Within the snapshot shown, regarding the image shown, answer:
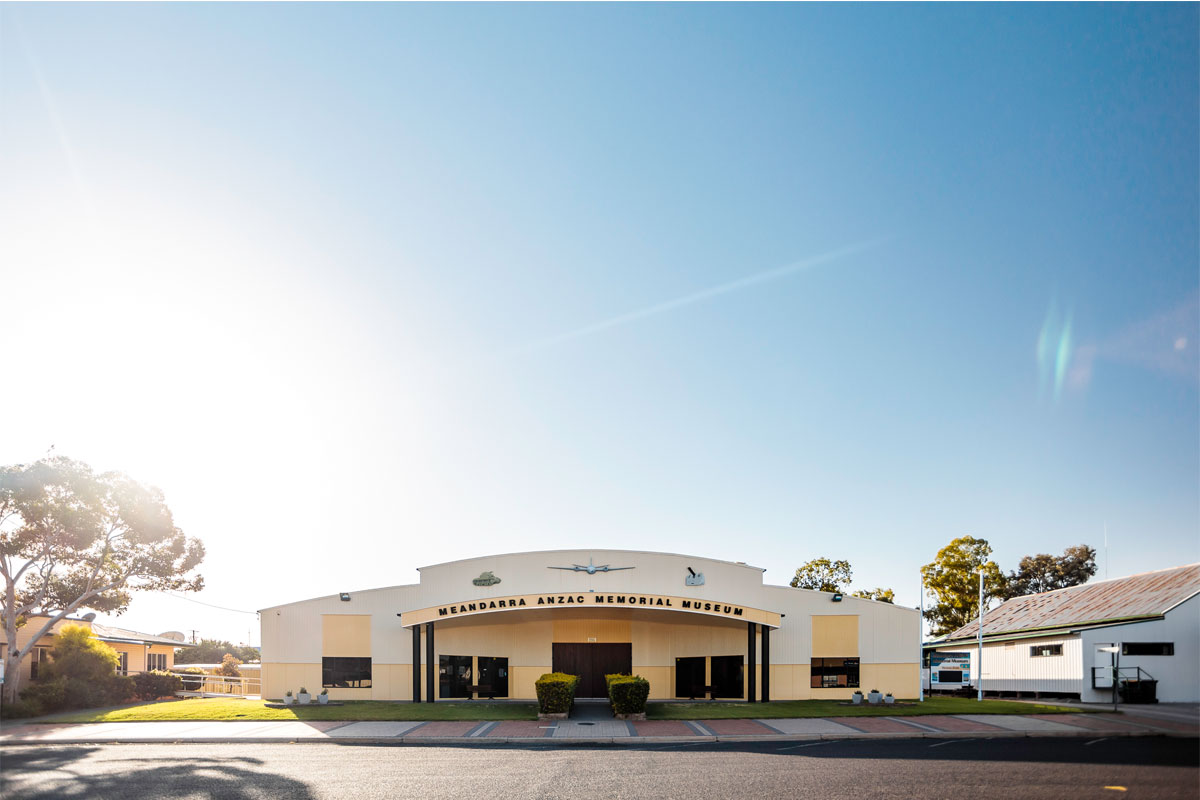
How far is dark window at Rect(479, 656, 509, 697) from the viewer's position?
116ft

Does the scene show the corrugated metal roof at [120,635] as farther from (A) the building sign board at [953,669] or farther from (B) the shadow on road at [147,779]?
(A) the building sign board at [953,669]

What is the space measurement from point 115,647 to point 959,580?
2013 inches

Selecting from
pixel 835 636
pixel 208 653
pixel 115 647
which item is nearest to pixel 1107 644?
pixel 835 636

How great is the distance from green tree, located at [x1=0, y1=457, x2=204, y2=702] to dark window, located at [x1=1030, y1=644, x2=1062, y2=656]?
3738 centimetres

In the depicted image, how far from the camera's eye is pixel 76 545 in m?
31.0

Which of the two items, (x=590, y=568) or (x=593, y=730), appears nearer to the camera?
(x=593, y=730)

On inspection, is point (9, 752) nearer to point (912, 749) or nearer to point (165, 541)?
point (165, 541)

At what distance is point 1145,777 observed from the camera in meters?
11.8

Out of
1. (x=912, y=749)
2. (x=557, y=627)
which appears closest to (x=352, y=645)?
(x=557, y=627)

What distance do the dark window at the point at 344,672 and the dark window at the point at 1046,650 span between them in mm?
29471

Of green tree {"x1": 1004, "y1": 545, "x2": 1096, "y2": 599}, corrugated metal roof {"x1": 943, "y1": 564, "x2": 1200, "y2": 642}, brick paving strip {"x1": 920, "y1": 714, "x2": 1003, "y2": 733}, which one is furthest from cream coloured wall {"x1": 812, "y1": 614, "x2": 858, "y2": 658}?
green tree {"x1": 1004, "y1": 545, "x2": 1096, "y2": 599}

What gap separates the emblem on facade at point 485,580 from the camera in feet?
109

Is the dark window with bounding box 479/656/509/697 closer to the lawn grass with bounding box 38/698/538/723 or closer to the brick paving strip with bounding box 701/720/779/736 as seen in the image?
the lawn grass with bounding box 38/698/538/723

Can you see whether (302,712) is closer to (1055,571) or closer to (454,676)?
(454,676)
